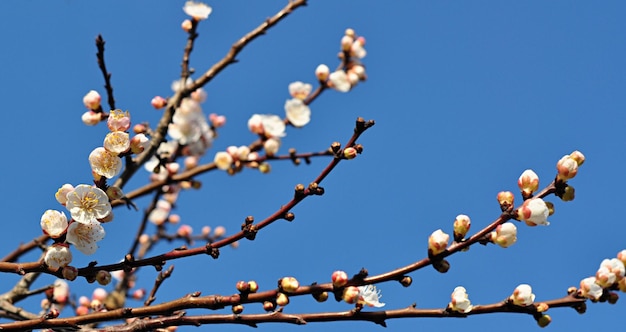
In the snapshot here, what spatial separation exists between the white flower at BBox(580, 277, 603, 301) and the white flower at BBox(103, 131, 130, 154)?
52.4 inches

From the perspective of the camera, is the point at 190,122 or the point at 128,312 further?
the point at 190,122

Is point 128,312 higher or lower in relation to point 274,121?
Answer: lower

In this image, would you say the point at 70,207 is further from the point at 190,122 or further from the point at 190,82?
the point at 190,122

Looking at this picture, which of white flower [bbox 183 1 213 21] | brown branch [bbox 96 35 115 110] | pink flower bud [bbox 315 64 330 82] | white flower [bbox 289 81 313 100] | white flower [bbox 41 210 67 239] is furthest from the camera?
white flower [bbox 289 81 313 100]

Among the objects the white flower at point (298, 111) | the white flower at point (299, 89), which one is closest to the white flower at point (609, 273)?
the white flower at point (298, 111)

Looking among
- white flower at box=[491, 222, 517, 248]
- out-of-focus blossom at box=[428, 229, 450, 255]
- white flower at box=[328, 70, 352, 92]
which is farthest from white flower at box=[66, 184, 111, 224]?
white flower at box=[328, 70, 352, 92]

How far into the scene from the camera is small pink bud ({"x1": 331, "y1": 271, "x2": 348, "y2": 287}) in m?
1.75

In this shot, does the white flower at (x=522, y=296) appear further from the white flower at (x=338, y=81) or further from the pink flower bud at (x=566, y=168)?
the white flower at (x=338, y=81)

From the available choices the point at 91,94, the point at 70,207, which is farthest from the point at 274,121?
the point at 70,207

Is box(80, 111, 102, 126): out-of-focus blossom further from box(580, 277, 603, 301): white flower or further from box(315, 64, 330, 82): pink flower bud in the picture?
box(580, 277, 603, 301): white flower

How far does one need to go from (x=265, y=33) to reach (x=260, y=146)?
0.76m

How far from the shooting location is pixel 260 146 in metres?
3.90

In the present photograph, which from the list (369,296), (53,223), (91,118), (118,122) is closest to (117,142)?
(118,122)

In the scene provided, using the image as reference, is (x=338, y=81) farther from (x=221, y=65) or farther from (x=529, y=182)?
(x=529, y=182)
